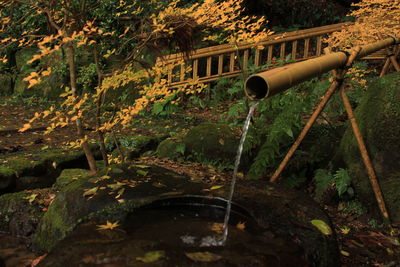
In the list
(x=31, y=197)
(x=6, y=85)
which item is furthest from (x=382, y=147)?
(x=6, y=85)

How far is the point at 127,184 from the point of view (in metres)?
2.87

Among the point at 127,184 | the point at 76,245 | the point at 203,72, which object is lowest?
the point at 203,72

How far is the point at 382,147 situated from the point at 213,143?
2.32 metres

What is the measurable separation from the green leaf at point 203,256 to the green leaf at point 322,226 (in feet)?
2.41

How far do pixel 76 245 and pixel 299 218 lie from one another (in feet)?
4.66

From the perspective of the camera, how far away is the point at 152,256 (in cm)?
184

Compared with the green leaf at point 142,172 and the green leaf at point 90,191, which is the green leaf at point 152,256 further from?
the green leaf at point 142,172

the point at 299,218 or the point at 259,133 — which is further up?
the point at 299,218

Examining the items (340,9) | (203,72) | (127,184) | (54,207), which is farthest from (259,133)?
(340,9)

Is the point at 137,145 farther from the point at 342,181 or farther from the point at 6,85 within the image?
the point at 6,85

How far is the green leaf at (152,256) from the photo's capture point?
1.79 meters

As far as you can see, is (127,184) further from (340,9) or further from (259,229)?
(340,9)

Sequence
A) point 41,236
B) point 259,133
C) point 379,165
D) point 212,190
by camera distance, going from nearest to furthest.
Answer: point 212,190 < point 41,236 < point 379,165 < point 259,133

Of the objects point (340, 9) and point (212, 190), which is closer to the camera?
point (212, 190)
